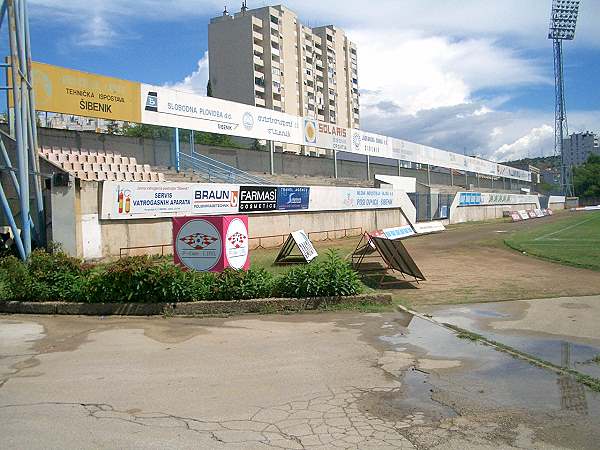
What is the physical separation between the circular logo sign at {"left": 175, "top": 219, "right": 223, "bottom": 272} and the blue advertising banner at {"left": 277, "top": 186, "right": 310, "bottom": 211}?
15.9 metres

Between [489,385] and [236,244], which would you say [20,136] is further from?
[489,385]

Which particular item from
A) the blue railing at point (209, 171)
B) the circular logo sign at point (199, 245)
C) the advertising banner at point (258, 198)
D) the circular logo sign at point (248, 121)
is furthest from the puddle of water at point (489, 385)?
the circular logo sign at point (248, 121)

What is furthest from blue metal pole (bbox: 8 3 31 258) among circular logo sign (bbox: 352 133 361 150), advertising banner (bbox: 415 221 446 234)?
circular logo sign (bbox: 352 133 361 150)

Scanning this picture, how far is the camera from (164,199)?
892 inches

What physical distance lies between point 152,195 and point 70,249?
13.8 feet

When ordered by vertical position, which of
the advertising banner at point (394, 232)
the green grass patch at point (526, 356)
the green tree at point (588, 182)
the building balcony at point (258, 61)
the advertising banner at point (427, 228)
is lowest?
the green grass patch at point (526, 356)

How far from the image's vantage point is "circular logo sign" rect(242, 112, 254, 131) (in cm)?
3494

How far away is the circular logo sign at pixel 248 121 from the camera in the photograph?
115ft

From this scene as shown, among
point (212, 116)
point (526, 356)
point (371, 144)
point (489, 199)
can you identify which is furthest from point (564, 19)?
point (526, 356)

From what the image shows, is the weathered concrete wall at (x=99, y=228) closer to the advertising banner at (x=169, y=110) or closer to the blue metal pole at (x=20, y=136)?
the blue metal pole at (x=20, y=136)

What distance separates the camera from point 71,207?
19.0 meters

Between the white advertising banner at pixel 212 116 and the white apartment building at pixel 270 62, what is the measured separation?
6769 centimetres

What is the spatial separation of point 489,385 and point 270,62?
10749 centimetres

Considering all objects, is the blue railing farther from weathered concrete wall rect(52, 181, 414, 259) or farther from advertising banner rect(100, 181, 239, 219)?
advertising banner rect(100, 181, 239, 219)
